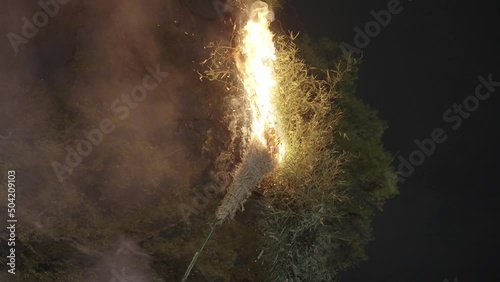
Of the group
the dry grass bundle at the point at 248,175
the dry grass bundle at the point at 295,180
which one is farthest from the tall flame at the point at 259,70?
the dry grass bundle at the point at 248,175

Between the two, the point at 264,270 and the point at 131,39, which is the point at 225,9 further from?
the point at 264,270

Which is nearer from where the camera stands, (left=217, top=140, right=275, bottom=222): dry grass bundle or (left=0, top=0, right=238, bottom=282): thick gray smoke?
(left=0, top=0, right=238, bottom=282): thick gray smoke

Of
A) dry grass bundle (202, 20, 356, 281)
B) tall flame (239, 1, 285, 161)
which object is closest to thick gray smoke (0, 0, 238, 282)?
tall flame (239, 1, 285, 161)

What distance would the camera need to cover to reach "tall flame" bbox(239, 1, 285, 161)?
14.6 ft

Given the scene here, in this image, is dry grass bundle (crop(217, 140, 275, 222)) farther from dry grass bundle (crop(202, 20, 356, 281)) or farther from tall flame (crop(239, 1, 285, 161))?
tall flame (crop(239, 1, 285, 161))

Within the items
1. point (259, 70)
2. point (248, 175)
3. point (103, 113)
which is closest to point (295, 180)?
point (248, 175)

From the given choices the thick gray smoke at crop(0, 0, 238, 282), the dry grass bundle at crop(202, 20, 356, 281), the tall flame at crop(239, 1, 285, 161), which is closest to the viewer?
the thick gray smoke at crop(0, 0, 238, 282)

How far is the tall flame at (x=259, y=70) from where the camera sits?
14.6ft

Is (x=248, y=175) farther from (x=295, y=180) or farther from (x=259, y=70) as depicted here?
(x=259, y=70)

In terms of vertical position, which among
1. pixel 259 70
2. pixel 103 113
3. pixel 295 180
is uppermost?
pixel 259 70

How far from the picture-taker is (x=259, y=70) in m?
4.48

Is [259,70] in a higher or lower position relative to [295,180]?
higher

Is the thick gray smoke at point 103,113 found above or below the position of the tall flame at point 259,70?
below

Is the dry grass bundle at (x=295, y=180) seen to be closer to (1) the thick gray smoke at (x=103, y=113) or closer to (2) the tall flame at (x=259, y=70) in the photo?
(2) the tall flame at (x=259, y=70)
